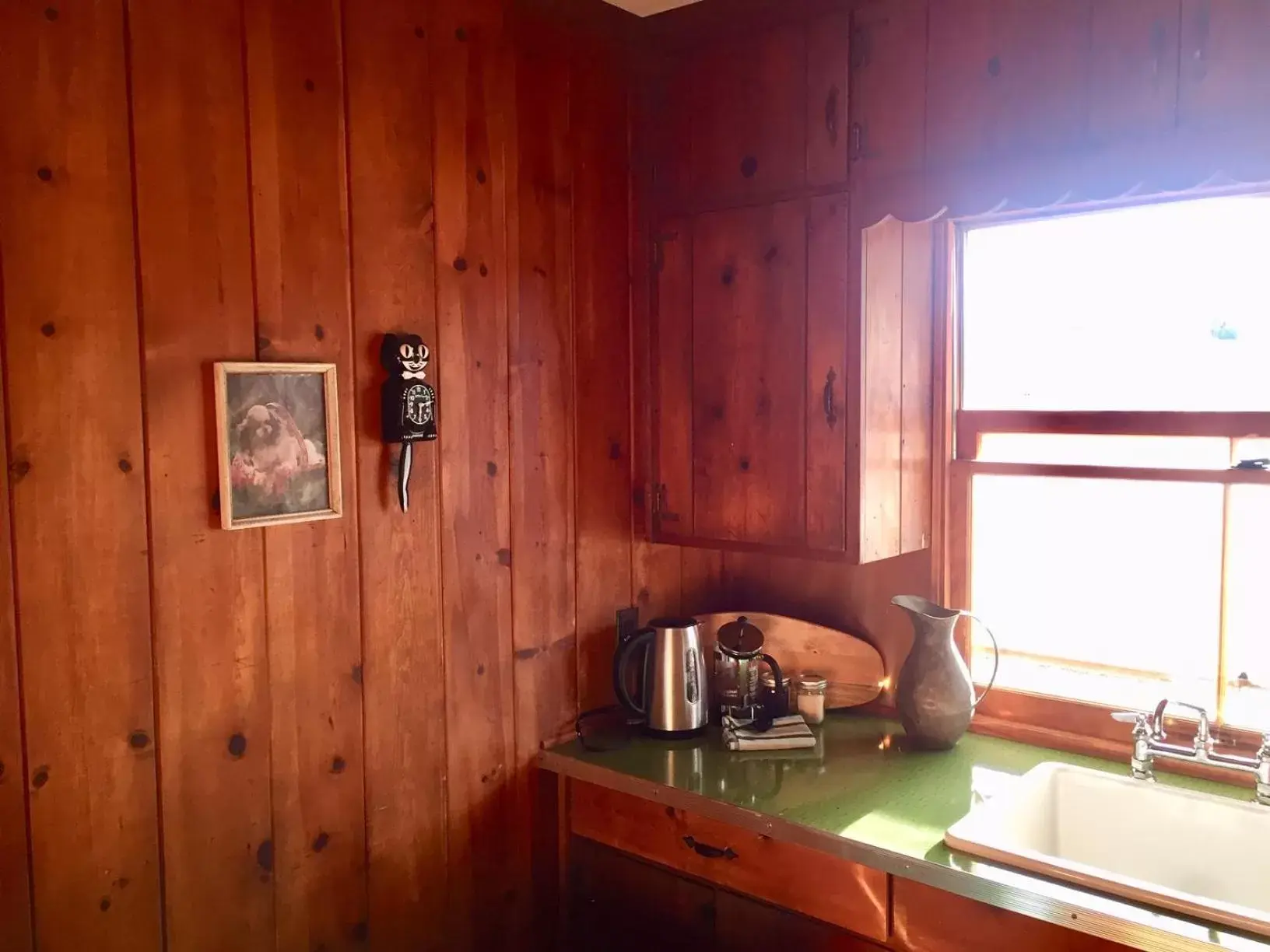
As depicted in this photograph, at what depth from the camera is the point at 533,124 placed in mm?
2092

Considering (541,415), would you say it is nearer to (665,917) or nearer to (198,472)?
(198,472)

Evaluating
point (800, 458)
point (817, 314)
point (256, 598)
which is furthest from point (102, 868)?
point (817, 314)

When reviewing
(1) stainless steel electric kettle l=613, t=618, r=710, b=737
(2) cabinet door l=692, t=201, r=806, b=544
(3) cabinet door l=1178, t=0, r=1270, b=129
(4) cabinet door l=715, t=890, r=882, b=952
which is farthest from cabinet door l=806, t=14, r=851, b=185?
(4) cabinet door l=715, t=890, r=882, b=952

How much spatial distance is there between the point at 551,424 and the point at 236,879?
103 cm

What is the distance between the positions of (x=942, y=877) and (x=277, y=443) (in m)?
1.26

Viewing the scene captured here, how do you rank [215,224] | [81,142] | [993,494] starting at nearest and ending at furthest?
1. [81,142]
2. [215,224]
3. [993,494]

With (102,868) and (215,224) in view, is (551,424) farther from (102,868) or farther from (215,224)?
(102,868)

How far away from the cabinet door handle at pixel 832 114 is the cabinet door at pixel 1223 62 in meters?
0.62

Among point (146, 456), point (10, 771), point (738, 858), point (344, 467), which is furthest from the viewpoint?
point (738, 858)

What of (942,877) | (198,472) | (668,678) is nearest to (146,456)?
(198,472)

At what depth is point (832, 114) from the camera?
2031mm

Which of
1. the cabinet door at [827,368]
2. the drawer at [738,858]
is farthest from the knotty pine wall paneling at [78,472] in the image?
the cabinet door at [827,368]

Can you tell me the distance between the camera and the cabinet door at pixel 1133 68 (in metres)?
1.66

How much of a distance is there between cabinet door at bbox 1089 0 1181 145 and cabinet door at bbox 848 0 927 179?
31 centimetres
